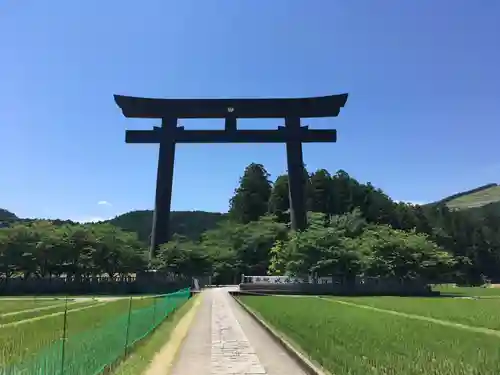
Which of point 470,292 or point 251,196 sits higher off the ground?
point 251,196

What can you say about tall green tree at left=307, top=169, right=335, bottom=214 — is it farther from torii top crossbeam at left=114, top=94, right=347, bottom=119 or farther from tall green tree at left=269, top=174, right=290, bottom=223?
torii top crossbeam at left=114, top=94, right=347, bottom=119

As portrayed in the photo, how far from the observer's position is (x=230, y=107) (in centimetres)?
5259

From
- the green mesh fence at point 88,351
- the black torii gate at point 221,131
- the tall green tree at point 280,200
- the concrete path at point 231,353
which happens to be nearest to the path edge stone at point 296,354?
the concrete path at point 231,353

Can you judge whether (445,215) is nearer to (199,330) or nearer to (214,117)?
(214,117)

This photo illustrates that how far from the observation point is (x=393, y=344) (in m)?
13.0

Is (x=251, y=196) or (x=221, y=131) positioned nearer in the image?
(x=221, y=131)

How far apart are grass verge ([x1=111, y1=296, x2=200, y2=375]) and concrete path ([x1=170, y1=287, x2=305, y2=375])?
→ 1.99 feet

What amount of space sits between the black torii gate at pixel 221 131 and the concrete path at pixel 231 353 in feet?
115

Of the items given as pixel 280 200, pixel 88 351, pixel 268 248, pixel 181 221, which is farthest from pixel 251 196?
pixel 88 351

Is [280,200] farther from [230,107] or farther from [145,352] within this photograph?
[145,352]

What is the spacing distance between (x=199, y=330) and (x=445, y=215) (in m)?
125

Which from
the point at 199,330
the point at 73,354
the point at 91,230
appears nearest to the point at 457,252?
the point at 91,230

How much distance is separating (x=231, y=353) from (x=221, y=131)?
4160 cm

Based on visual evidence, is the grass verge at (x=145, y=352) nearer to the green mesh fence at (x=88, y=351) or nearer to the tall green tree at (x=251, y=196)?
the green mesh fence at (x=88, y=351)
